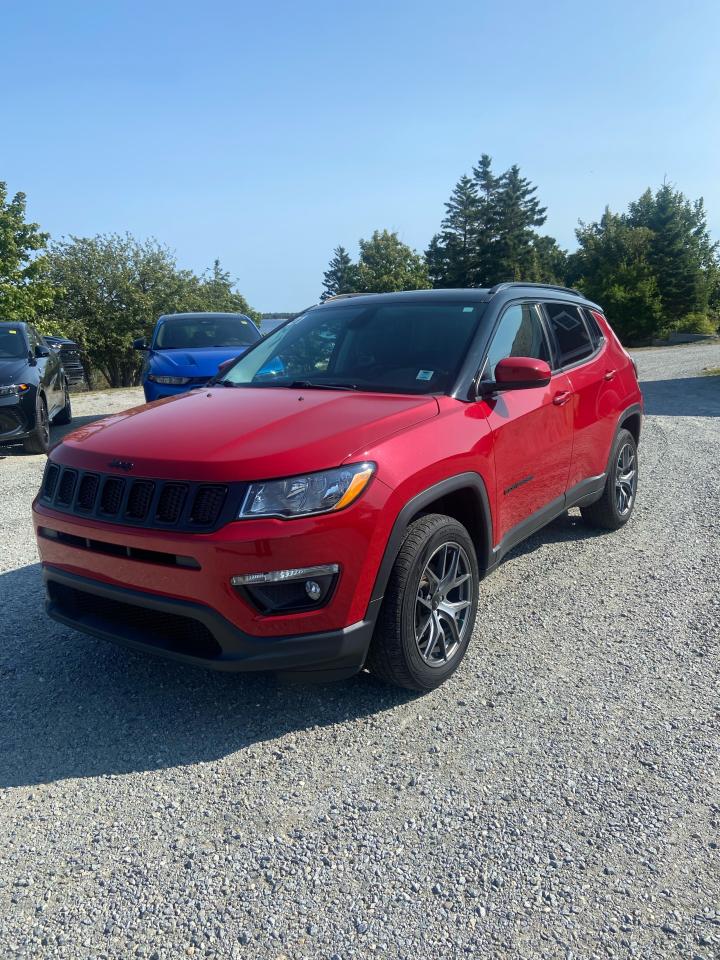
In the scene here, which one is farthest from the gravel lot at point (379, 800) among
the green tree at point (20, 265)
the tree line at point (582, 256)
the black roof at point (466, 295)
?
the tree line at point (582, 256)

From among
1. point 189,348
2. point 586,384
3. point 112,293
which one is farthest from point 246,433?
point 112,293

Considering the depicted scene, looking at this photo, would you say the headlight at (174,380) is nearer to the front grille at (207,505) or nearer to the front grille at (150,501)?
the front grille at (150,501)

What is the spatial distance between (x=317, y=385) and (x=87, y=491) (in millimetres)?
1297

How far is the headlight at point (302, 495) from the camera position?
274cm

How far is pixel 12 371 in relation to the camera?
8.77 m

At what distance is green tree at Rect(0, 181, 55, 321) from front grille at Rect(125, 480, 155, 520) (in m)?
24.4

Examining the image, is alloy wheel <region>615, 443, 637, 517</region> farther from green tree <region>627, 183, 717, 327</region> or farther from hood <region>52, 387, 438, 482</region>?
green tree <region>627, 183, 717, 327</region>

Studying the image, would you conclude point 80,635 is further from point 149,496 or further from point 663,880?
point 663,880

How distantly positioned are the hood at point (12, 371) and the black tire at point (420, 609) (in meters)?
7.01

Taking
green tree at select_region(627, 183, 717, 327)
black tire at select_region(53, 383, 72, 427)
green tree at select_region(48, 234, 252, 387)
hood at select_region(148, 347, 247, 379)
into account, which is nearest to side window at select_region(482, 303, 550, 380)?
hood at select_region(148, 347, 247, 379)

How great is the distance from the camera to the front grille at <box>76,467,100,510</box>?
306 cm

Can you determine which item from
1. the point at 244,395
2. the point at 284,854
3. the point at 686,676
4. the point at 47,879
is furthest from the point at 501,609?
the point at 47,879

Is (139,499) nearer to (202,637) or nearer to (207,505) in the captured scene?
(207,505)

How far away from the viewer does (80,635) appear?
394 cm
